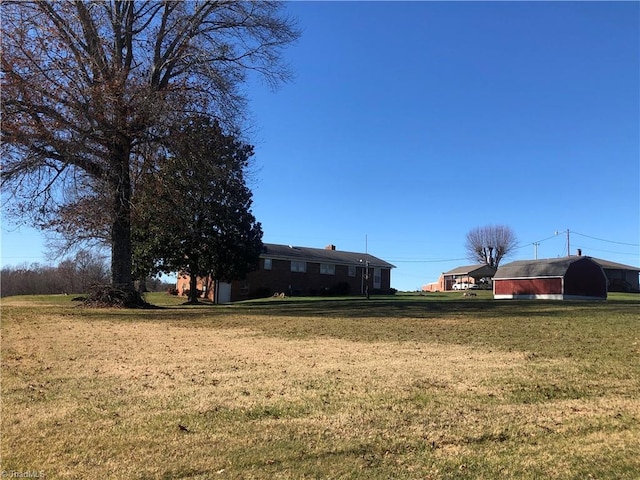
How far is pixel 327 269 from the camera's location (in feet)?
175

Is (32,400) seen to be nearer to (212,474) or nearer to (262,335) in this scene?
(212,474)

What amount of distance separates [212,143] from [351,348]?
44.8ft

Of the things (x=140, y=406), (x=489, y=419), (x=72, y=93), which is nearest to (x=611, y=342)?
(x=489, y=419)

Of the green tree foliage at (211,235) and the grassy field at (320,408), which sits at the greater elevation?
the green tree foliage at (211,235)

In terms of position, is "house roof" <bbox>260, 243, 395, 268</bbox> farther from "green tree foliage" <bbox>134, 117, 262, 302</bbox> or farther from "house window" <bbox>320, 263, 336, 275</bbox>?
"green tree foliage" <bbox>134, 117, 262, 302</bbox>

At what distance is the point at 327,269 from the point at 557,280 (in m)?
21.1

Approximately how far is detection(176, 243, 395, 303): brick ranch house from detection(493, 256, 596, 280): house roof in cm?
1288

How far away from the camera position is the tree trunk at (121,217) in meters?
20.9

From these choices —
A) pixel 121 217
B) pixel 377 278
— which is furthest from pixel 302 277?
pixel 121 217

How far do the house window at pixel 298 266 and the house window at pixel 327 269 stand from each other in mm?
2275

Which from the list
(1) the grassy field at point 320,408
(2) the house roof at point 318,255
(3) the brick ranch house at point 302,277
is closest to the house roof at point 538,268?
(3) the brick ranch house at point 302,277

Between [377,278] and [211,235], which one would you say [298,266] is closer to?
[377,278]

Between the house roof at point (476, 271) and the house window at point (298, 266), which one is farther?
the house roof at point (476, 271)

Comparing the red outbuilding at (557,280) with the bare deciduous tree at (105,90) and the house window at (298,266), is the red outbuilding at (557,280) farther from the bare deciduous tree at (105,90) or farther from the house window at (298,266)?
the bare deciduous tree at (105,90)
